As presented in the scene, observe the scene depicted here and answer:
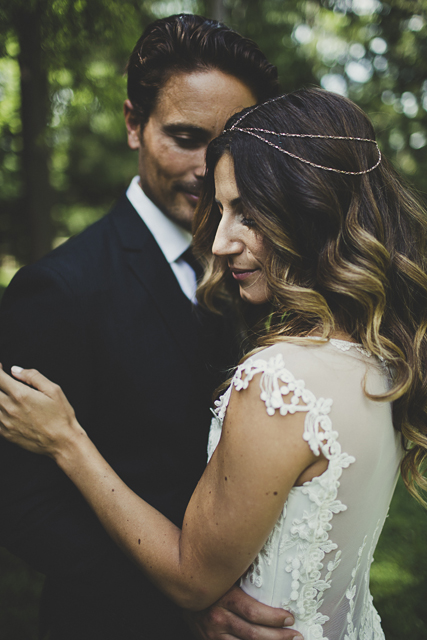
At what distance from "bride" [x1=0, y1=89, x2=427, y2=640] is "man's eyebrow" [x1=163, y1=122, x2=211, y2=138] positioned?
523mm

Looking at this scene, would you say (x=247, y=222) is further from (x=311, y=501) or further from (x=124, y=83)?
(x=124, y=83)

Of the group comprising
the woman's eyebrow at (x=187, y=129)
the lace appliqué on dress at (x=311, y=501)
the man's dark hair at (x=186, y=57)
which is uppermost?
the man's dark hair at (x=186, y=57)

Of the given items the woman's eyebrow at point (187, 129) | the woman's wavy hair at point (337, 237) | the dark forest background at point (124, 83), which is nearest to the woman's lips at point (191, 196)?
the woman's eyebrow at point (187, 129)

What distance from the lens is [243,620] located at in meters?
1.59

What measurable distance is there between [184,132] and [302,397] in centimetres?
156

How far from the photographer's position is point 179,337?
2195 mm

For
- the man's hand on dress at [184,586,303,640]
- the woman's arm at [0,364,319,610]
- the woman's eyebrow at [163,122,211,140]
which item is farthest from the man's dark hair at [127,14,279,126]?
the man's hand on dress at [184,586,303,640]

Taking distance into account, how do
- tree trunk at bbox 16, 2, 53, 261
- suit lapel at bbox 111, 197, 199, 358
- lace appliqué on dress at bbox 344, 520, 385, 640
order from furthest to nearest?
tree trunk at bbox 16, 2, 53, 261
suit lapel at bbox 111, 197, 199, 358
lace appliqué on dress at bbox 344, 520, 385, 640

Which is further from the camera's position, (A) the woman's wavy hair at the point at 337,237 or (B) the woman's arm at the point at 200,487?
(A) the woman's wavy hair at the point at 337,237

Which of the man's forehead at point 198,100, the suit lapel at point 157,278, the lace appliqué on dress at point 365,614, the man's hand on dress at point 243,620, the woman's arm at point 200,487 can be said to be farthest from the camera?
the man's forehead at point 198,100

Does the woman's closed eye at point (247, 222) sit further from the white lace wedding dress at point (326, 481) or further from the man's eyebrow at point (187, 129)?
the man's eyebrow at point (187, 129)

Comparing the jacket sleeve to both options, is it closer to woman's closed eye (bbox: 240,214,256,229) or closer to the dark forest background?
woman's closed eye (bbox: 240,214,256,229)

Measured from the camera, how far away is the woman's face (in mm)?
1709

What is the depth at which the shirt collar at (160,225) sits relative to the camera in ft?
7.91
